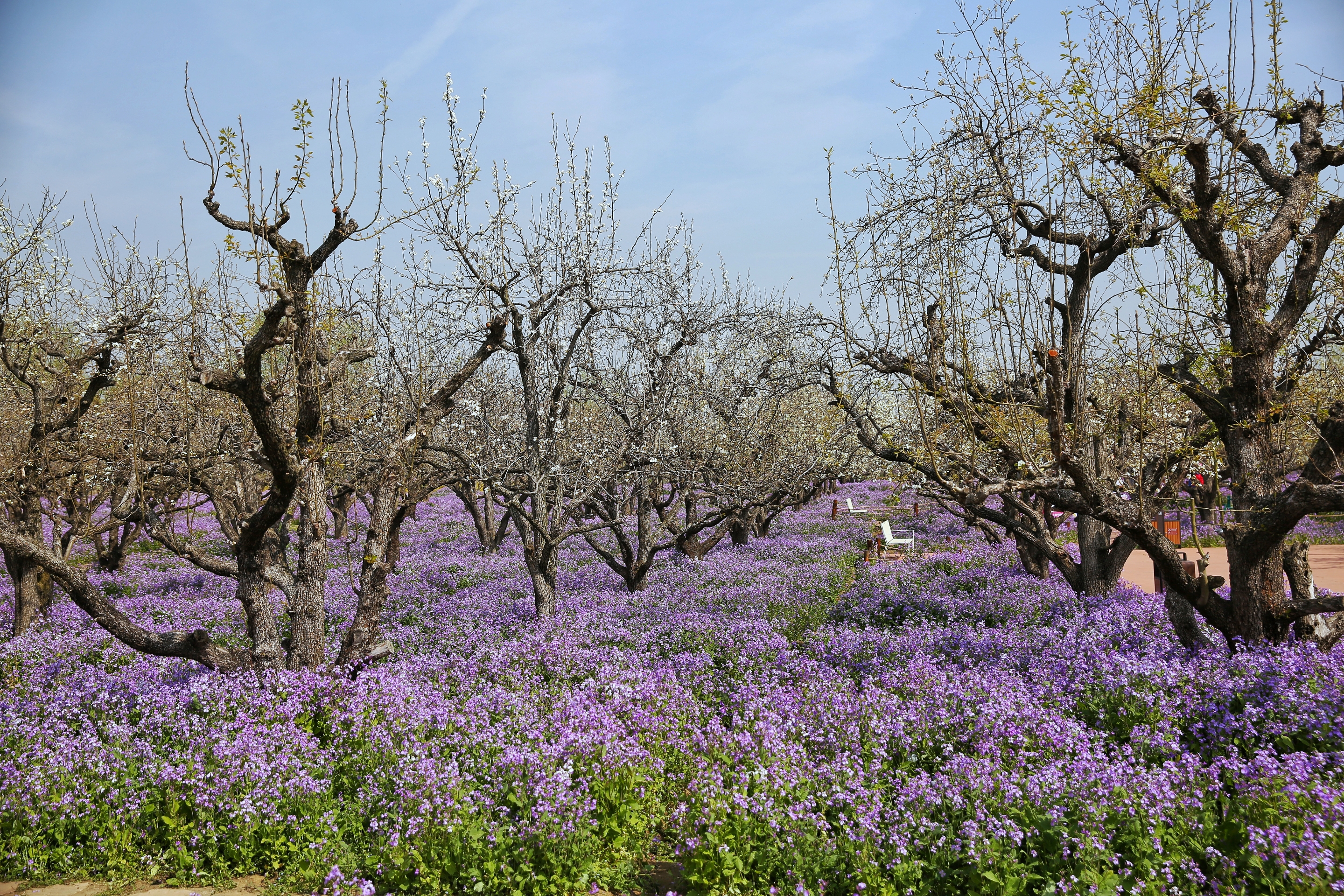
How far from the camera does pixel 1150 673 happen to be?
282 inches

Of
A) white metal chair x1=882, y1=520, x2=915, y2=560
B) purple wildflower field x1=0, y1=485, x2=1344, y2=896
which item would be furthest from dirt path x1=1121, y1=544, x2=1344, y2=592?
purple wildflower field x1=0, y1=485, x2=1344, y2=896

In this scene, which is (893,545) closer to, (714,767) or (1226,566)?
(1226,566)

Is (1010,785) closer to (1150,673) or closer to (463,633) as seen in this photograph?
(1150,673)

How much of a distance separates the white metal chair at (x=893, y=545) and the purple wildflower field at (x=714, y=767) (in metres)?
10.8

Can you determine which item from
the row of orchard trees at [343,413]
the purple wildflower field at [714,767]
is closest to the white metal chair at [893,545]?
the row of orchard trees at [343,413]

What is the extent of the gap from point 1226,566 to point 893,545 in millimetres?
8026

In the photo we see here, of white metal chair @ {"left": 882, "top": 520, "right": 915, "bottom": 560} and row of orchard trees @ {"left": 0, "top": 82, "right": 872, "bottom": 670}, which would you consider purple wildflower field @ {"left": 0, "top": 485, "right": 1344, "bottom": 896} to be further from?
white metal chair @ {"left": 882, "top": 520, "right": 915, "bottom": 560}

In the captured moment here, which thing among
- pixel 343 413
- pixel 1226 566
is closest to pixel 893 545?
pixel 1226 566

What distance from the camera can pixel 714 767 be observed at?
5.88 meters

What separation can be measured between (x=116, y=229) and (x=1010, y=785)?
1587cm

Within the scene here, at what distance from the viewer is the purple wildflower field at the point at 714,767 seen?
4668 millimetres

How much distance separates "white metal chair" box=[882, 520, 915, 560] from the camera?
69.5 ft

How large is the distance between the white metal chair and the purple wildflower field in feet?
35.4

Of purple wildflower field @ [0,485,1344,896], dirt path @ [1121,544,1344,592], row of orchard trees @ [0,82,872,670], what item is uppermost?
row of orchard trees @ [0,82,872,670]
